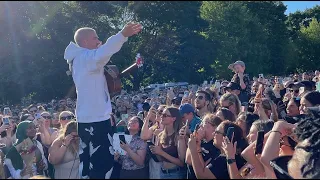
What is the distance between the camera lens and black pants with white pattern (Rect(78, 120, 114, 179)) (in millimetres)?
5133

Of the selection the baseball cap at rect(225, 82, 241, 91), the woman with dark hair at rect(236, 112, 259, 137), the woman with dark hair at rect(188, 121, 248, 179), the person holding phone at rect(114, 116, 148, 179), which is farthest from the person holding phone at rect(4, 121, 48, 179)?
the baseball cap at rect(225, 82, 241, 91)

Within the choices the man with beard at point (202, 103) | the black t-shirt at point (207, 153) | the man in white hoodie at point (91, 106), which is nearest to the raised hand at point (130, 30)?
the man in white hoodie at point (91, 106)

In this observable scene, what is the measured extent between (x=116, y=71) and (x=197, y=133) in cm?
111

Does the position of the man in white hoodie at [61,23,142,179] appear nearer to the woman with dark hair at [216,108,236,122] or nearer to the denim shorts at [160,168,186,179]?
the denim shorts at [160,168,186,179]

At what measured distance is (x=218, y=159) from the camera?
4.82 meters

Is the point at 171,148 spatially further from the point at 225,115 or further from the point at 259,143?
the point at 259,143

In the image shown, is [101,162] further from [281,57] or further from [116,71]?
[281,57]

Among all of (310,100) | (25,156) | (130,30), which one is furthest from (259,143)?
(25,156)

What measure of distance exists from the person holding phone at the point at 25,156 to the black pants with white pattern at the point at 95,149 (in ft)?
2.28

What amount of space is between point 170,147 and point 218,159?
1101 mm

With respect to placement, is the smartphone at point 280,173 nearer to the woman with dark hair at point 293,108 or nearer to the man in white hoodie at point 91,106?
the man in white hoodie at point 91,106

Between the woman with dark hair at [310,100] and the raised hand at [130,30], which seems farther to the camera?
the woman with dark hair at [310,100]

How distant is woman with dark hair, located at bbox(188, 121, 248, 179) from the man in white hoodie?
0.96 m

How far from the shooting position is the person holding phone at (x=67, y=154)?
19.1ft
